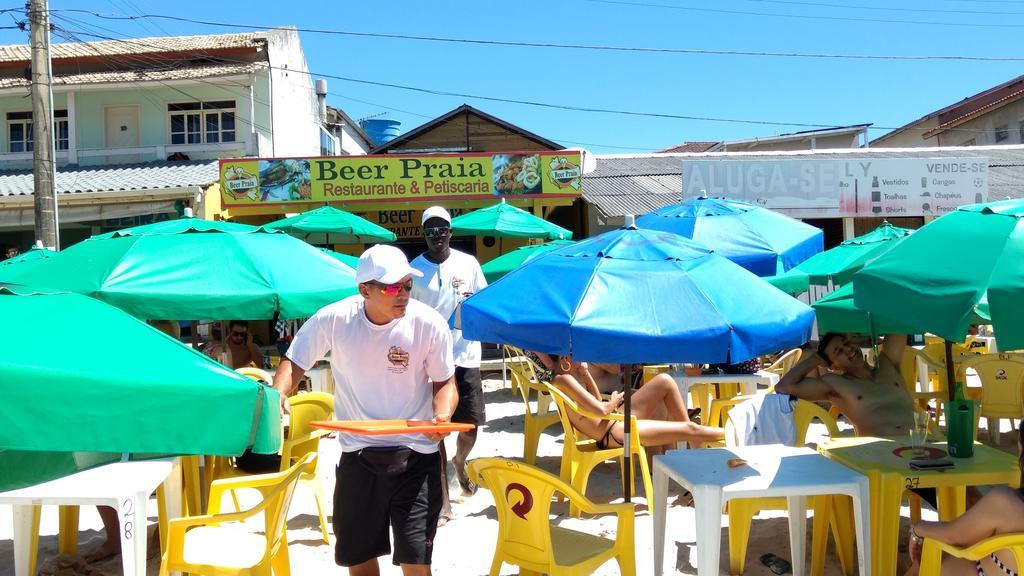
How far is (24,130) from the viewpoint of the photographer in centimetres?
2167

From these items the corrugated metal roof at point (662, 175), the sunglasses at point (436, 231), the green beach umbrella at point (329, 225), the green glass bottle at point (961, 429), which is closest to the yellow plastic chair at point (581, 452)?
the sunglasses at point (436, 231)

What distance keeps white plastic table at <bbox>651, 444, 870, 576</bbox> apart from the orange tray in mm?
1104

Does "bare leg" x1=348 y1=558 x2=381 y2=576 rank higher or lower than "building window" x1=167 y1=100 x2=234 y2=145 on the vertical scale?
lower

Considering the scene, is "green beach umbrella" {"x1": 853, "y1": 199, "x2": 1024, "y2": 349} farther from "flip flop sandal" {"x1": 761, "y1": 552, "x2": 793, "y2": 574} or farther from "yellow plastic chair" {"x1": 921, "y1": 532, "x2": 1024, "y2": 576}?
"flip flop sandal" {"x1": 761, "y1": 552, "x2": 793, "y2": 574}

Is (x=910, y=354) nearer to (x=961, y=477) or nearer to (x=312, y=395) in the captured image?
(x=961, y=477)

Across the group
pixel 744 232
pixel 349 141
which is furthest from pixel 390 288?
pixel 349 141

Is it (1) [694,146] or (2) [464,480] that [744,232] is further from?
(1) [694,146]

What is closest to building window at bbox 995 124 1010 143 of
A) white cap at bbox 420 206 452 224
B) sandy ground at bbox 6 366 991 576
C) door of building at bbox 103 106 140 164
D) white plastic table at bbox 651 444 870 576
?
door of building at bbox 103 106 140 164

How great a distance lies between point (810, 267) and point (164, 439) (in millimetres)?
7226

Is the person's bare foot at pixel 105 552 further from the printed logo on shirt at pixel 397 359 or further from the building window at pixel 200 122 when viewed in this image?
the building window at pixel 200 122

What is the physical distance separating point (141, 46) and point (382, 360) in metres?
22.2

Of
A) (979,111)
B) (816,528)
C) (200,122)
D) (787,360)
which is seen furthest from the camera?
(979,111)

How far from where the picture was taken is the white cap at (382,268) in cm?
322

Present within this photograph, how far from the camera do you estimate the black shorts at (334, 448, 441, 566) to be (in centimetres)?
324
